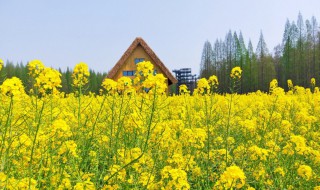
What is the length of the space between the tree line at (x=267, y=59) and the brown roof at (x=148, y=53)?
10645mm

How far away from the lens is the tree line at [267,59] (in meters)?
32.7

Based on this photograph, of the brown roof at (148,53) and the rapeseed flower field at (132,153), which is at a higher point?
the brown roof at (148,53)

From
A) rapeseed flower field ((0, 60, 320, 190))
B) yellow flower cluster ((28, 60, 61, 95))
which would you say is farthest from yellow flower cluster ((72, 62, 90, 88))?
yellow flower cluster ((28, 60, 61, 95))

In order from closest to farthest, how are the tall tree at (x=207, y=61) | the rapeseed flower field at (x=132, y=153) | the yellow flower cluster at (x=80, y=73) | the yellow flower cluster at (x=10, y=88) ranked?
1. the yellow flower cluster at (x=10, y=88)
2. the rapeseed flower field at (x=132, y=153)
3. the yellow flower cluster at (x=80, y=73)
4. the tall tree at (x=207, y=61)

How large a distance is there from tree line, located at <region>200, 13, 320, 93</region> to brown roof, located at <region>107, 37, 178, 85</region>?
10.6 metres

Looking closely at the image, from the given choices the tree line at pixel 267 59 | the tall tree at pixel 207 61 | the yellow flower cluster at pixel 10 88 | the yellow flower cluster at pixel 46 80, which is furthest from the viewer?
the tall tree at pixel 207 61

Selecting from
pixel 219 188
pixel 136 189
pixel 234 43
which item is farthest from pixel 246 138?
pixel 234 43

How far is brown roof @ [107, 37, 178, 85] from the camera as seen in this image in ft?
63.0

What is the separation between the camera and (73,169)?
3271 millimetres

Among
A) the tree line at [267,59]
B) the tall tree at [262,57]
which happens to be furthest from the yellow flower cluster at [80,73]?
the tall tree at [262,57]

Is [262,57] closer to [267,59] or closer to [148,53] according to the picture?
[267,59]

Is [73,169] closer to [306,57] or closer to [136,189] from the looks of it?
[136,189]

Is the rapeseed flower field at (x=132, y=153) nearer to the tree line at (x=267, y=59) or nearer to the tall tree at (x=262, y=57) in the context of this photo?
the tree line at (x=267, y=59)

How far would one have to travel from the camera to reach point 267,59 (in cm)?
3622
